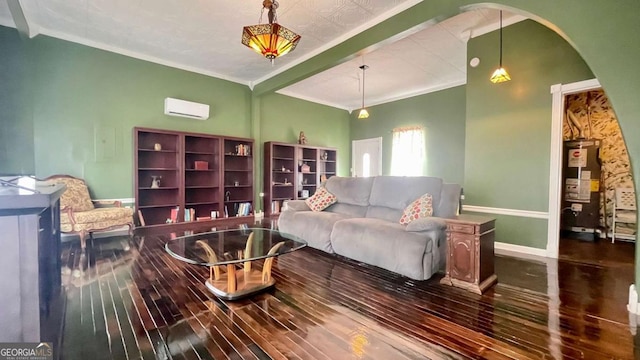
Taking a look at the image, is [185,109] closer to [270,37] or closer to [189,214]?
[189,214]

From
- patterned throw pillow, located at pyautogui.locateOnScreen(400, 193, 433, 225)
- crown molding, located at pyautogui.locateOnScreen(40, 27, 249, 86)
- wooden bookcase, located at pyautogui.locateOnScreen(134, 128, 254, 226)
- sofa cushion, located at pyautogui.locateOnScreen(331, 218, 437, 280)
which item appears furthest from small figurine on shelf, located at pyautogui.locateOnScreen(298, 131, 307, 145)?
patterned throw pillow, located at pyautogui.locateOnScreen(400, 193, 433, 225)

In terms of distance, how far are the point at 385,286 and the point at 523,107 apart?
3.14m

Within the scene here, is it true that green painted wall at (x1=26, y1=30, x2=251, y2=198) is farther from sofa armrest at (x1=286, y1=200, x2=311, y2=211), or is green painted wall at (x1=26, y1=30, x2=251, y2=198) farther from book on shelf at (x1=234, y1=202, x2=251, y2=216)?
sofa armrest at (x1=286, y1=200, x2=311, y2=211)

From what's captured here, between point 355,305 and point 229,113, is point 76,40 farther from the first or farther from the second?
point 355,305

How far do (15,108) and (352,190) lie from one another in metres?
4.71

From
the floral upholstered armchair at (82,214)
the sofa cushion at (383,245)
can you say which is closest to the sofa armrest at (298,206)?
the sofa cushion at (383,245)

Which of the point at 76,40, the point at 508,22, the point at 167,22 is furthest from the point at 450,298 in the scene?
the point at 76,40

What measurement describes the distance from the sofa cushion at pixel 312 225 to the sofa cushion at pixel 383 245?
15 centimetres

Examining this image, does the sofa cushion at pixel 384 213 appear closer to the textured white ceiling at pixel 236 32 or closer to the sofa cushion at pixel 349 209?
the sofa cushion at pixel 349 209

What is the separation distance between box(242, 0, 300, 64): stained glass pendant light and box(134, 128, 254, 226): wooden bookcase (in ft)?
10.1

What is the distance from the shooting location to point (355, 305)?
2.27 m

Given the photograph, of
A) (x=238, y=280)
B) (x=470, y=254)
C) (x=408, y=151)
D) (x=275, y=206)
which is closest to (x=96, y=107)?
(x=275, y=206)

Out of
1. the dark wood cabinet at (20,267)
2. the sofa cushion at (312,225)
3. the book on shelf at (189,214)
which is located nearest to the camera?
the dark wood cabinet at (20,267)

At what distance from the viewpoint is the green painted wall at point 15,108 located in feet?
11.6
